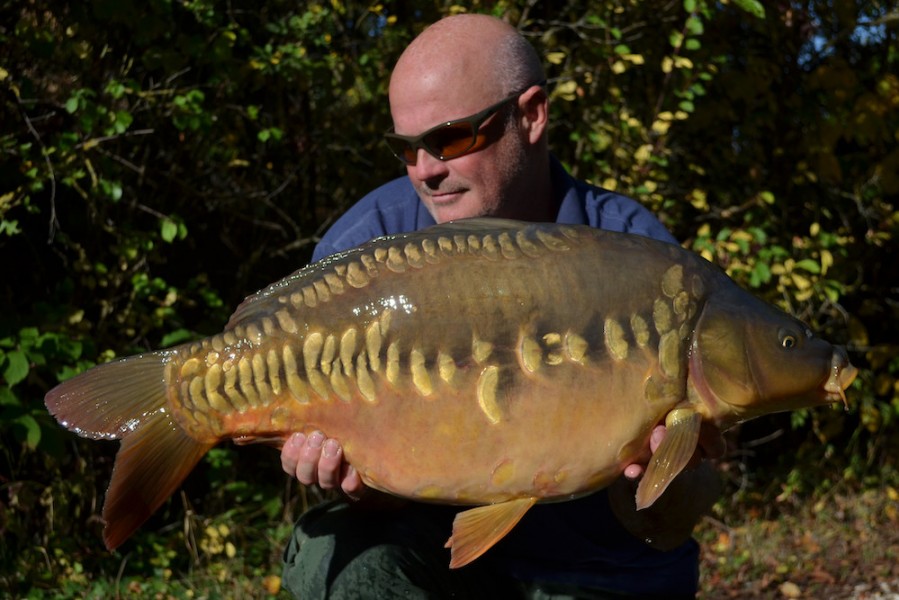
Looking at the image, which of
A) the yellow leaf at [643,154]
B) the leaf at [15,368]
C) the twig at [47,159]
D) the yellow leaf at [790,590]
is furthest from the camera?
the yellow leaf at [643,154]

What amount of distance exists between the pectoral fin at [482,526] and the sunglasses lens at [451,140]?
28.3 inches

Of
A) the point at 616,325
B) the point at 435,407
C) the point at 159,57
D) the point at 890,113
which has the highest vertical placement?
the point at 616,325

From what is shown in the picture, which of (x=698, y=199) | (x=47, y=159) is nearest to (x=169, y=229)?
(x=47, y=159)

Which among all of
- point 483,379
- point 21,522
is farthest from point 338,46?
point 483,379

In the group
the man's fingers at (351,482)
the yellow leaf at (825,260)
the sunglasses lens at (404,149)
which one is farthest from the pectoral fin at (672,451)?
the yellow leaf at (825,260)

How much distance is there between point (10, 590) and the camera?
9.61ft

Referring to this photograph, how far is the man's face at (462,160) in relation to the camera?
2.07m

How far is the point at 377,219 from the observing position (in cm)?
226

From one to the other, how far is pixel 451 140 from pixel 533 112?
0.72 ft

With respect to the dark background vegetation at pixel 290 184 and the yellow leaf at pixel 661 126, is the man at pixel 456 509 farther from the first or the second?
the yellow leaf at pixel 661 126

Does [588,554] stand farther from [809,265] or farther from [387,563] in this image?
[809,265]

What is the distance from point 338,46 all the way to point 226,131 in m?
0.48

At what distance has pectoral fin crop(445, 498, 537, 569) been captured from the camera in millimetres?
1567

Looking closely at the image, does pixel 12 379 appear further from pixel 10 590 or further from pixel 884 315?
pixel 884 315
